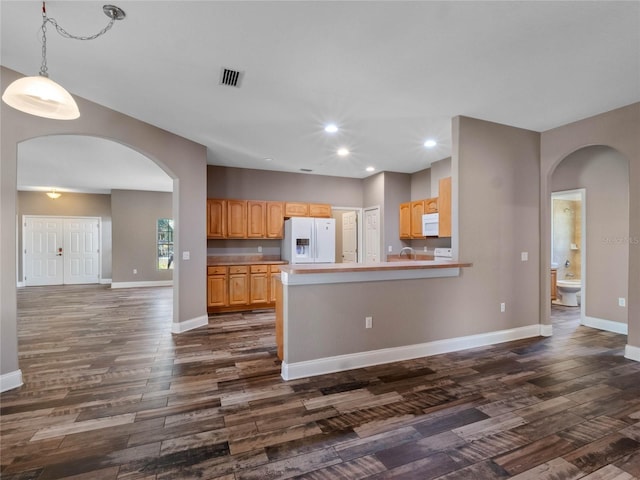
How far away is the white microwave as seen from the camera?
5105mm

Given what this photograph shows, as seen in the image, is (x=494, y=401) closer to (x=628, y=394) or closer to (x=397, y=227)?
(x=628, y=394)

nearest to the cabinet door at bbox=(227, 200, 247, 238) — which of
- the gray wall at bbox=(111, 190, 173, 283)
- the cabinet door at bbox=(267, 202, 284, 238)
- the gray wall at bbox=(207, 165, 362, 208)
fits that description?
the gray wall at bbox=(207, 165, 362, 208)

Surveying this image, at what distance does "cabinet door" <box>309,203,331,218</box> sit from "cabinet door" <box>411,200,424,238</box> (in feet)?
5.99

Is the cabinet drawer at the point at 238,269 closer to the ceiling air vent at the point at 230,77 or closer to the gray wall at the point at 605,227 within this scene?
the ceiling air vent at the point at 230,77

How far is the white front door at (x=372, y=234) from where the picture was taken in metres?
6.65

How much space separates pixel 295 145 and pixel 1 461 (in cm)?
439

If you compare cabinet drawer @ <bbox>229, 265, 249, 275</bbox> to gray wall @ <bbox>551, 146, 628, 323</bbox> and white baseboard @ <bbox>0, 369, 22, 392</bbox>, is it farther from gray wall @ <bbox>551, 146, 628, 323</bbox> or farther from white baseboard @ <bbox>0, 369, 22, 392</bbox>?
gray wall @ <bbox>551, 146, 628, 323</bbox>

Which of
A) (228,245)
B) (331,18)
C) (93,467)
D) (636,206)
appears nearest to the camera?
(93,467)

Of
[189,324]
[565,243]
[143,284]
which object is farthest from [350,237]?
[143,284]

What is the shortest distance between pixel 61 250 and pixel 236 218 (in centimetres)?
695

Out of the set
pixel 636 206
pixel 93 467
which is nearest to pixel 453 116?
pixel 636 206

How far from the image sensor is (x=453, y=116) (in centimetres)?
370

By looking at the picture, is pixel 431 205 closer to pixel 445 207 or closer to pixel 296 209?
pixel 445 207

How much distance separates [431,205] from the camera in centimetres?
535
